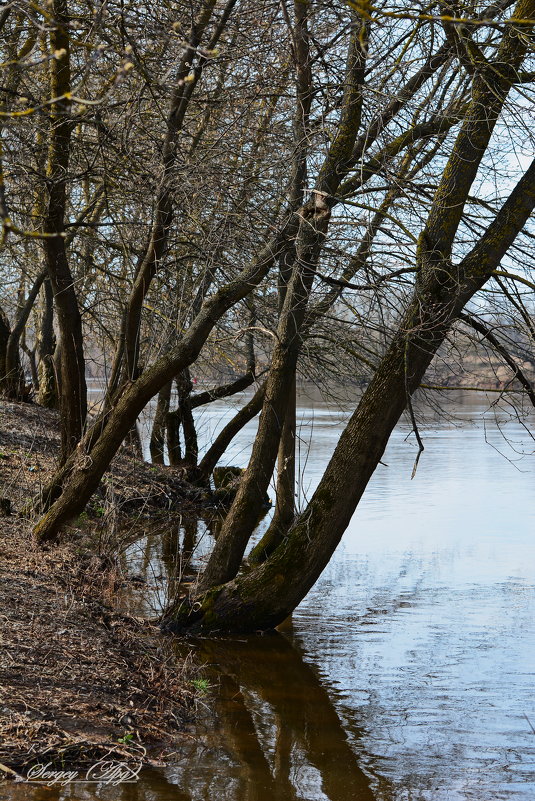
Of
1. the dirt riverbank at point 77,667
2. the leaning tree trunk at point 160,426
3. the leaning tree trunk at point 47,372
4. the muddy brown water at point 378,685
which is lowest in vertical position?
the muddy brown water at point 378,685

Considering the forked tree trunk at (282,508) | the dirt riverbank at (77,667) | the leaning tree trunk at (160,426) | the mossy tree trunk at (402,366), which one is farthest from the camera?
the leaning tree trunk at (160,426)

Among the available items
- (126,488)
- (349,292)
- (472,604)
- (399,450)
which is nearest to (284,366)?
(349,292)

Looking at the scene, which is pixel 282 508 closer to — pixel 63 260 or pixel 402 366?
pixel 402 366

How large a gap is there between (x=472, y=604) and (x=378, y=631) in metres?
1.57

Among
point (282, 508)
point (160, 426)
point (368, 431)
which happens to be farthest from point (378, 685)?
point (160, 426)

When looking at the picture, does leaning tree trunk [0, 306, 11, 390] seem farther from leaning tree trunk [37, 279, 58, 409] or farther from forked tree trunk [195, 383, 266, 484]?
forked tree trunk [195, 383, 266, 484]

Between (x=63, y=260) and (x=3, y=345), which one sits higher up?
(x=63, y=260)


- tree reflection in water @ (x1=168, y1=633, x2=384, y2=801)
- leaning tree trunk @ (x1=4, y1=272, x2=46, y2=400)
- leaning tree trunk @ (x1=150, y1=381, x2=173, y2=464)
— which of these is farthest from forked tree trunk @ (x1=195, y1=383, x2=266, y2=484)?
tree reflection in water @ (x1=168, y1=633, x2=384, y2=801)

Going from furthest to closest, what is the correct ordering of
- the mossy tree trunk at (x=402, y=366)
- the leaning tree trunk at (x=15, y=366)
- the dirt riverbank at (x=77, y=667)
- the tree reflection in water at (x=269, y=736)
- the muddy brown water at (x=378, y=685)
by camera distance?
1. the leaning tree trunk at (x=15, y=366)
2. the mossy tree trunk at (x=402, y=366)
3. the muddy brown water at (x=378, y=685)
4. the tree reflection in water at (x=269, y=736)
5. the dirt riverbank at (x=77, y=667)

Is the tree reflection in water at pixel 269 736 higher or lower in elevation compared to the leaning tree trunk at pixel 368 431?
lower

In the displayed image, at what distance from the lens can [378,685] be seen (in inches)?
286

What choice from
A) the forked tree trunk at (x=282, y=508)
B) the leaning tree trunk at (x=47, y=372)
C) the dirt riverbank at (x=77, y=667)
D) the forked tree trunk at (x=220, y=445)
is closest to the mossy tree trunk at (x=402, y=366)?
the dirt riverbank at (x=77, y=667)

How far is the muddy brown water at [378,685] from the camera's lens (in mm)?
5301

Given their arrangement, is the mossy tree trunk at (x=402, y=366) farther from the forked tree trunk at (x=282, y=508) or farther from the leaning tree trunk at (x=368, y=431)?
the forked tree trunk at (x=282, y=508)
